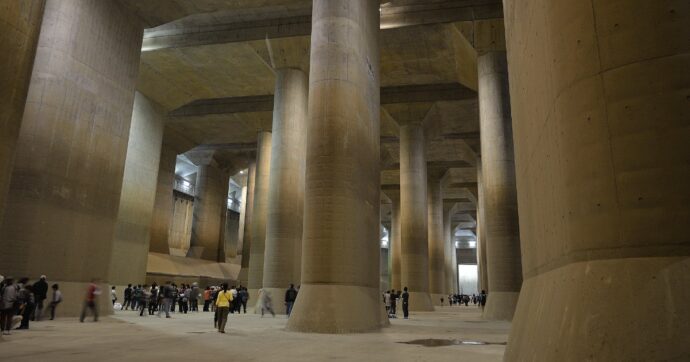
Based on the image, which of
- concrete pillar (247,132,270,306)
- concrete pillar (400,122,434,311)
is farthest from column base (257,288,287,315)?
concrete pillar (400,122,434,311)

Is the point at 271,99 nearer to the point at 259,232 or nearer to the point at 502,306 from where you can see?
the point at 259,232

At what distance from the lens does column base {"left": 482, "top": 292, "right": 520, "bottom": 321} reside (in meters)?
21.0

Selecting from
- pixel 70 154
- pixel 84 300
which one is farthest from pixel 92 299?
pixel 70 154

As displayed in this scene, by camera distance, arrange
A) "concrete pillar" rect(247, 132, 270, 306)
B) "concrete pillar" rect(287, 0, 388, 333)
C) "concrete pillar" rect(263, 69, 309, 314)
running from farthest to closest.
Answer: "concrete pillar" rect(247, 132, 270, 306) → "concrete pillar" rect(263, 69, 309, 314) → "concrete pillar" rect(287, 0, 388, 333)

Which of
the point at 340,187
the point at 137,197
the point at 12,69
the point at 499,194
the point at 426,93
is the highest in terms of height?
the point at 426,93

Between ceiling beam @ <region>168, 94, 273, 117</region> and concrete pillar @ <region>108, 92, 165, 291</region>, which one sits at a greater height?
ceiling beam @ <region>168, 94, 273, 117</region>

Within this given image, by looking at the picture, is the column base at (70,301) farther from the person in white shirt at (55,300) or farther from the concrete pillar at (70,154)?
the person in white shirt at (55,300)

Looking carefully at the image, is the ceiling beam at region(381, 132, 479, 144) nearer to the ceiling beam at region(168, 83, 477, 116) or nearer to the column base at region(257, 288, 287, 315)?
the ceiling beam at region(168, 83, 477, 116)

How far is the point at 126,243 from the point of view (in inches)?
988

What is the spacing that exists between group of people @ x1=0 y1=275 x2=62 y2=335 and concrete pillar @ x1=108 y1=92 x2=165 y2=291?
9483 millimetres

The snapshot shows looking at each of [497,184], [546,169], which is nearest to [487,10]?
[497,184]

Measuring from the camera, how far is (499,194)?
22062 millimetres

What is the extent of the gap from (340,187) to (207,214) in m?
31.8

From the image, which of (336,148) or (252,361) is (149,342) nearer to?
(252,361)
